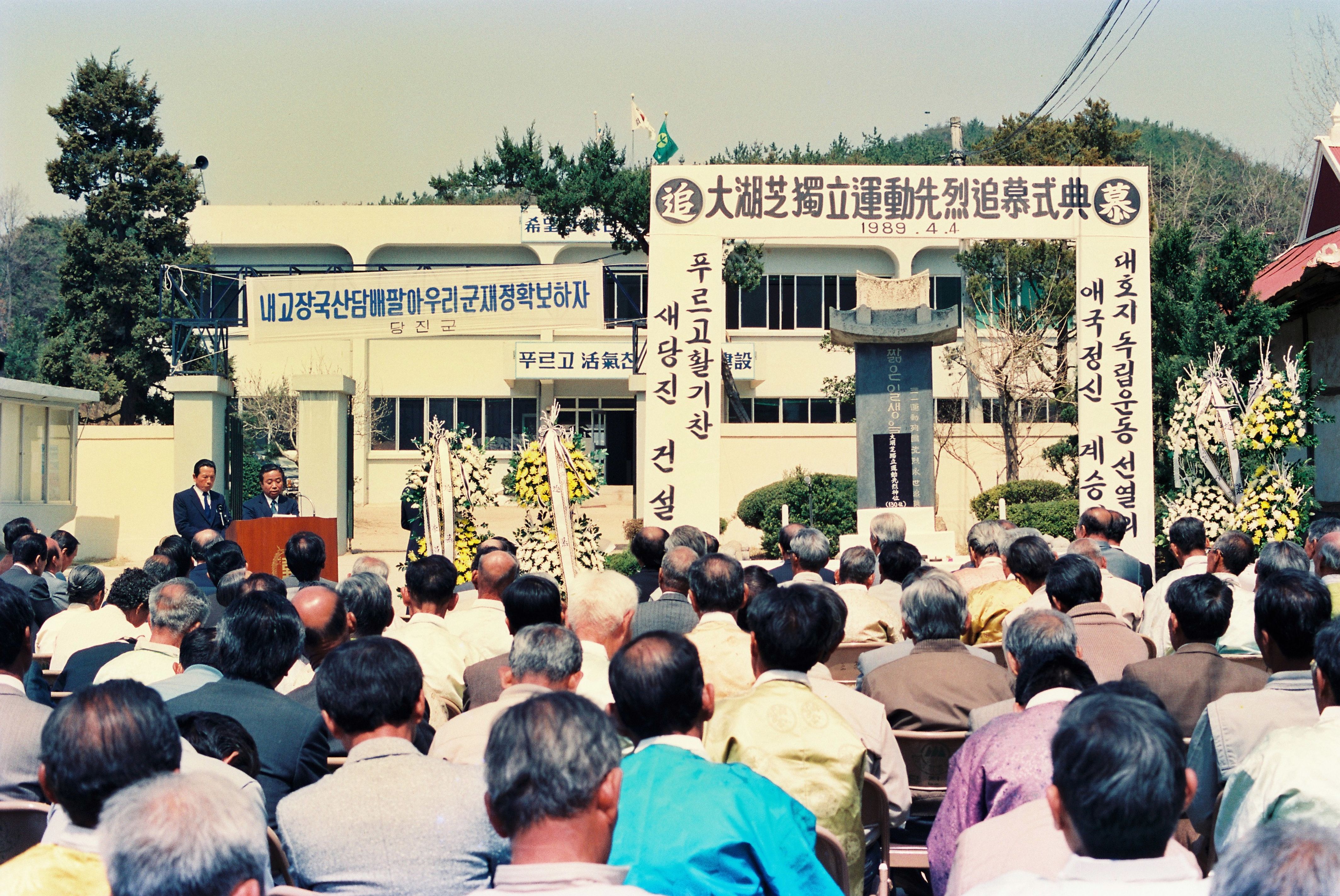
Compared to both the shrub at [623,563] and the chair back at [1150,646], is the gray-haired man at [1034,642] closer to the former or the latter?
the chair back at [1150,646]

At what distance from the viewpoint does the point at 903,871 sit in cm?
376

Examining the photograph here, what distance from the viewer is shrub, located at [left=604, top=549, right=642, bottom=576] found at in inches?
504

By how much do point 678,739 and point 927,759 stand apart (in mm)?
1458

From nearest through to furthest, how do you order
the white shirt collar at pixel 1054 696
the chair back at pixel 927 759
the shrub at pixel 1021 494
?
the white shirt collar at pixel 1054 696 < the chair back at pixel 927 759 < the shrub at pixel 1021 494

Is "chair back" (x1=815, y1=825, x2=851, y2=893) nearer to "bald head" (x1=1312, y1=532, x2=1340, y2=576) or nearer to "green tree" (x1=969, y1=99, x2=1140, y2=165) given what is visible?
"bald head" (x1=1312, y1=532, x2=1340, y2=576)

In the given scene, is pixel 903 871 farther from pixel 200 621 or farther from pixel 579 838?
pixel 200 621

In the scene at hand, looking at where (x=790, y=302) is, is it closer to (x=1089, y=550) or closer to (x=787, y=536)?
(x=787, y=536)

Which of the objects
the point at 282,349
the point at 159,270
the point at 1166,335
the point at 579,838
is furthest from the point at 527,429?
the point at 579,838

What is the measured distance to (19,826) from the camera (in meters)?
2.87

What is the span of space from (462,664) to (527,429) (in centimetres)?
2189

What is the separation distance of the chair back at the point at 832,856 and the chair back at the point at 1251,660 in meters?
2.01

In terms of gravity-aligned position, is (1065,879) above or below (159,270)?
below

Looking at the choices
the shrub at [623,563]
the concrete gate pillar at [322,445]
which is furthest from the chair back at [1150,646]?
the concrete gate pillar at [322,445]

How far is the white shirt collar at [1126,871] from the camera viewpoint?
1852 mm
